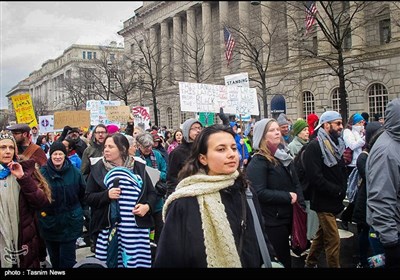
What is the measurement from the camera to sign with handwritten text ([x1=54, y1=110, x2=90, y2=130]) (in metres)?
11.2

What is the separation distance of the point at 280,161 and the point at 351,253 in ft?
9.40

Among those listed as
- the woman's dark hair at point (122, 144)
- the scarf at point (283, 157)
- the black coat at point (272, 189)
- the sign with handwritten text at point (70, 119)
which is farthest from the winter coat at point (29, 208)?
the sign with handwritten text at point (70, 119)

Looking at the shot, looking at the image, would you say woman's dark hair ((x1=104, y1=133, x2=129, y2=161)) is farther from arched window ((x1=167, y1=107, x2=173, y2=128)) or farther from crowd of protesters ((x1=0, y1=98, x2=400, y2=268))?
arched window ((x1=167, y1=107, x2=173, y2=128))

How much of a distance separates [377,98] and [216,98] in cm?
1688

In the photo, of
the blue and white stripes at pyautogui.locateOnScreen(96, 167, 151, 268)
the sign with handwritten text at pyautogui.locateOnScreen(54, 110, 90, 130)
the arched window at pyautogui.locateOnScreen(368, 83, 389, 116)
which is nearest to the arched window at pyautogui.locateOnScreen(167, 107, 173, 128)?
the arched window at pyautogui.locateOnScreen(368, 83, 389, 116)

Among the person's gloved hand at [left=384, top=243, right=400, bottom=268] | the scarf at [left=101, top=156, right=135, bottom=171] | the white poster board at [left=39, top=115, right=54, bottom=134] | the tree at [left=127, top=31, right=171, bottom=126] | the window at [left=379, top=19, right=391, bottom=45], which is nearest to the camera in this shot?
the person's gloved hand at [left=384, top=243, right=400, bottom=268]

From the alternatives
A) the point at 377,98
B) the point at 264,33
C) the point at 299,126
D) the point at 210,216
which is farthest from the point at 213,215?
the point at 377,98

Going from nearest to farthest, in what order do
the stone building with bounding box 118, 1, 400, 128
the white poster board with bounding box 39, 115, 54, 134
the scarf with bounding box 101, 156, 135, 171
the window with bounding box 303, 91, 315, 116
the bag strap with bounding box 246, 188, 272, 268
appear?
1. the bag strap with bounding box 246, 188, 272, 268
2. the scarf with bounding box 101, 156, 135, 171
3. the stone building with bounding box 118, 1, 400, 128
4. the white poster board with bounding box 39, 115, 54, 134
5. the window with bounding box 303, 91, 315, 116

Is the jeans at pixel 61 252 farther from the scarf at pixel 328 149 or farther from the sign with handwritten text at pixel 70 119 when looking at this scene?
the sign with handwritten text at pixel 70 119

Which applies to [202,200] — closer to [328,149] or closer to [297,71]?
[328,149]

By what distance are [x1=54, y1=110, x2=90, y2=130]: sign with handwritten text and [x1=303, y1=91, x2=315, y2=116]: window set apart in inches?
657

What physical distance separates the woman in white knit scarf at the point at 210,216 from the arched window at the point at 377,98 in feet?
71.5

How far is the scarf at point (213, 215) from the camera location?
211cm

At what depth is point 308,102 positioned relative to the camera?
2512 centimetres
